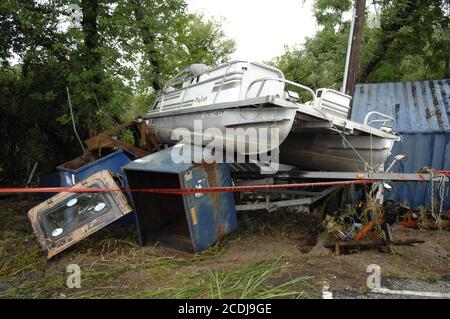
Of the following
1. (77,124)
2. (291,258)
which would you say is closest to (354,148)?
(291,258)

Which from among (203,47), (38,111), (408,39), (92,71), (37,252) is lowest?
(37,252)

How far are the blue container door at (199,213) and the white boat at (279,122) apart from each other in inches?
32.4

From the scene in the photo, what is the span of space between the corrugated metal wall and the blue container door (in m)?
4.48

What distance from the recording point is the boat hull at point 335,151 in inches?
232

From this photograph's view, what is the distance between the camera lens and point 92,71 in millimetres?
9156

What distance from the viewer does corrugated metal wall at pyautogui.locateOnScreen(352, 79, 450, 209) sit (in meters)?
7.76

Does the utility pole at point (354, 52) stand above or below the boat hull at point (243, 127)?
above

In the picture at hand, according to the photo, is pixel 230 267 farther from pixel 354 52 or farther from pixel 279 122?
pixel 354 52

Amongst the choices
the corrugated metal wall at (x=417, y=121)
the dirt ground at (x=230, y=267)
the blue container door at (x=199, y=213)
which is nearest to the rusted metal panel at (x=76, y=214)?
the dirt ground at (x=230, y=267)

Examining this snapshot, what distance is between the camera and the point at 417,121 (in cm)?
820

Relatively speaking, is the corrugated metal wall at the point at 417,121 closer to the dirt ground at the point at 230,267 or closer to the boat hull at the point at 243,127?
the dirt ground at the point at 230,267

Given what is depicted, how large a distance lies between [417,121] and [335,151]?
3.19 metres

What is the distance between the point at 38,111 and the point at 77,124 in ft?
4.85
